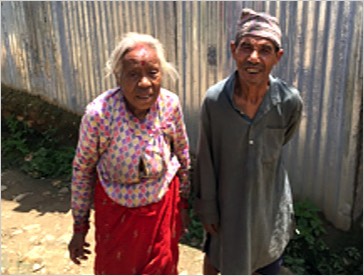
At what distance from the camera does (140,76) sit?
2131 mm

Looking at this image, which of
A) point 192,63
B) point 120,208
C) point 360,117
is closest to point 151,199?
point 120,208

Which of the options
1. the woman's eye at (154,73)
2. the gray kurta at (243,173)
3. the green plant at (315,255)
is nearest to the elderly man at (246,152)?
the gray kurta at (243,173)

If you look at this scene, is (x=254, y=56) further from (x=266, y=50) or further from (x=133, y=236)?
(x=133, y=236)

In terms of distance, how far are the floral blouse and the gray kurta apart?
18 cm

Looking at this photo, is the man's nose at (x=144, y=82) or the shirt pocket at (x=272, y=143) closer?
the man's nose at (x=144, y=82)

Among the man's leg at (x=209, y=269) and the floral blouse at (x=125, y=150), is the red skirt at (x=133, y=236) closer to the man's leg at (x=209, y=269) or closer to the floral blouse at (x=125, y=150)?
the floral blouse at (x=125, y=150)

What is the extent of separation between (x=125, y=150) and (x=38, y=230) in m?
2.40

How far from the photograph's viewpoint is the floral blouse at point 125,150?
2.19 metres

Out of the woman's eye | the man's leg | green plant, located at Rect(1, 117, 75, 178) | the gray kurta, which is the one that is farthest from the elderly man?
green plant, located at Rect(1, 117, 75, 178)

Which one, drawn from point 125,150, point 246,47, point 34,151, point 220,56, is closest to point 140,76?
point 125,150

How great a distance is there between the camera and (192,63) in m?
4.57

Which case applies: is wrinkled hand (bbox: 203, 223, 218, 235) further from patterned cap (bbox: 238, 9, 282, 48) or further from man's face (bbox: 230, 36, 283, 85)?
patterned cap (bbox: 238, 9, 282, 48)

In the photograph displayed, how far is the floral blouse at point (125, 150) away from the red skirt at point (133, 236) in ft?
0.17

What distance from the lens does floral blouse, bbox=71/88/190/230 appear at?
219 centimetres
